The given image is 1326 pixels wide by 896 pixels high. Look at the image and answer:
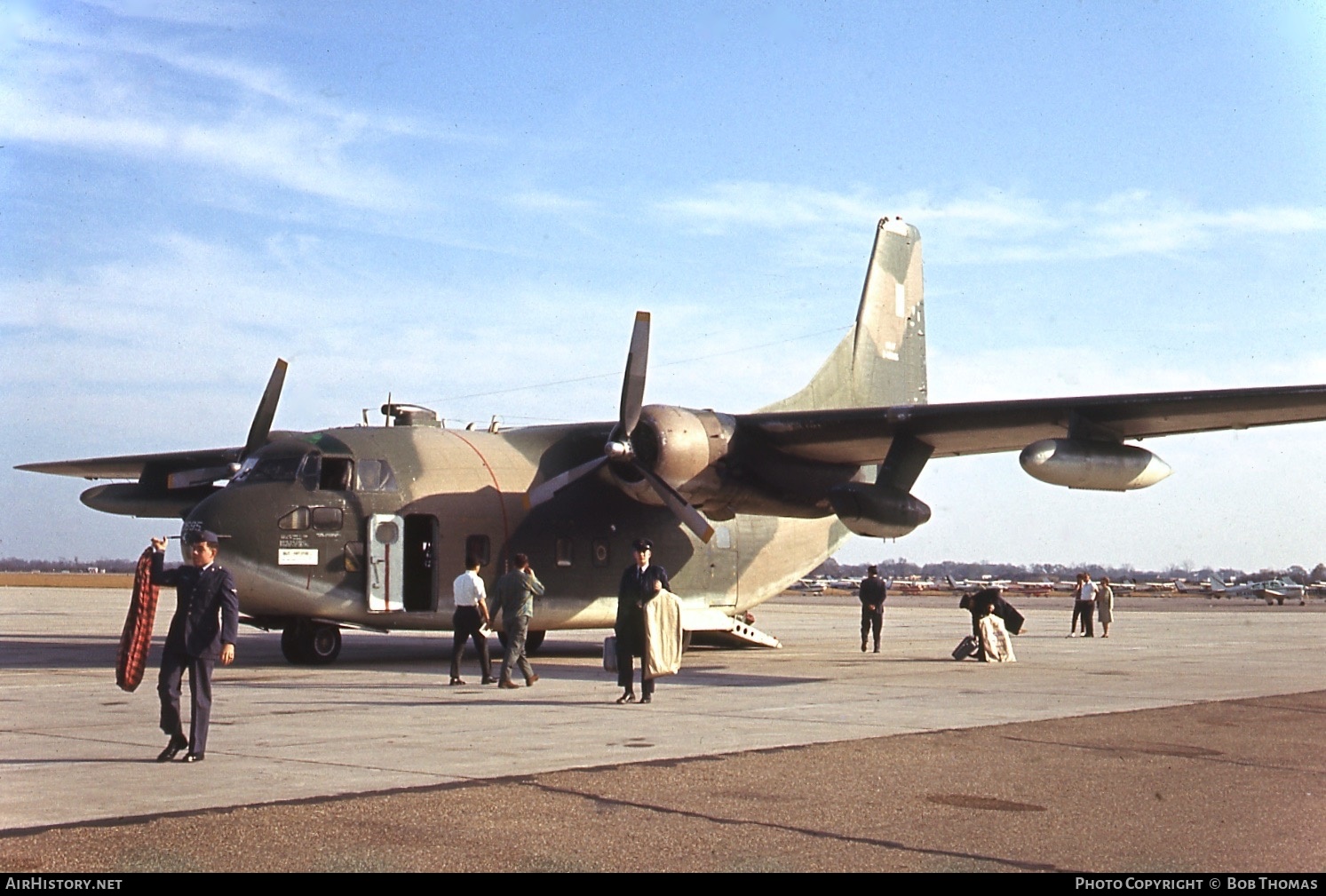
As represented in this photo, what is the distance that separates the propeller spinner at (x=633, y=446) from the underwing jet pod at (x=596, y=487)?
0.03 metres

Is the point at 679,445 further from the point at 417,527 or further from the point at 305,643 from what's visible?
the point at 305,643

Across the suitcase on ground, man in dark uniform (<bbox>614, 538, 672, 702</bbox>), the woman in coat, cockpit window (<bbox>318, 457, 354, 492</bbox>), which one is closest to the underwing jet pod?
cockpit window (<bbox>318, 457, 354, 492</bbox>)

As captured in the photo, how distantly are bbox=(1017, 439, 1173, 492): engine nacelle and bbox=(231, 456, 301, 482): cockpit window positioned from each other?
10.0 meters

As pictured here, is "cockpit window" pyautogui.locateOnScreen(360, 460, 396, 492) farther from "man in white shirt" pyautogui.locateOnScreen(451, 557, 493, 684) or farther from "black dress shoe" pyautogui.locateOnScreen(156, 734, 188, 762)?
"black dress shoe" pyautogui.locateOnScreen(156, 734, 188, 762)

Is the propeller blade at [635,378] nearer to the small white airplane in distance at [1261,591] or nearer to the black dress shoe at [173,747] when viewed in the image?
the black dress shoe at [173,747]

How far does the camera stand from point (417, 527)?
20.0 metres

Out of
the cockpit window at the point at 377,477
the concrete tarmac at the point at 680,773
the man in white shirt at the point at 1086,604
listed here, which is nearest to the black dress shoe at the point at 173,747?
the concrete tarmac at the point at 680,773

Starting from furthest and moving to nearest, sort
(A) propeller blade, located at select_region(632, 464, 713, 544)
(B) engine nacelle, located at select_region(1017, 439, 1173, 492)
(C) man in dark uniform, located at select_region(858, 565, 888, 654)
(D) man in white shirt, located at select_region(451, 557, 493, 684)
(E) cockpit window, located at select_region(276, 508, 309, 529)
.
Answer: (C) man in dark uniform, located at select_region(858, 565, 888, 654), (A) propeller blade, located at select_region(632, 464, 713, 544), (E) cockpit window, located at select_region(276, 508, 309, 529), (B) engine nacelle, located at select_region(1017, 439, 1173, 492), (D) man in white shirt, located at select_region(451, 557, 493, 684)

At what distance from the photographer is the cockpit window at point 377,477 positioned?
773 inches

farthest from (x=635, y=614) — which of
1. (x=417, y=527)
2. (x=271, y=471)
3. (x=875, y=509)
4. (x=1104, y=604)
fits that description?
(x=1104, y=604)

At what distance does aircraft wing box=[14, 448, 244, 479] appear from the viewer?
2556 cm

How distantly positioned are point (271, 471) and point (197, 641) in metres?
9.55

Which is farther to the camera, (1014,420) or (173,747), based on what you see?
(1014,420)

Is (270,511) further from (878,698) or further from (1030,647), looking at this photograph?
(1030,647)
